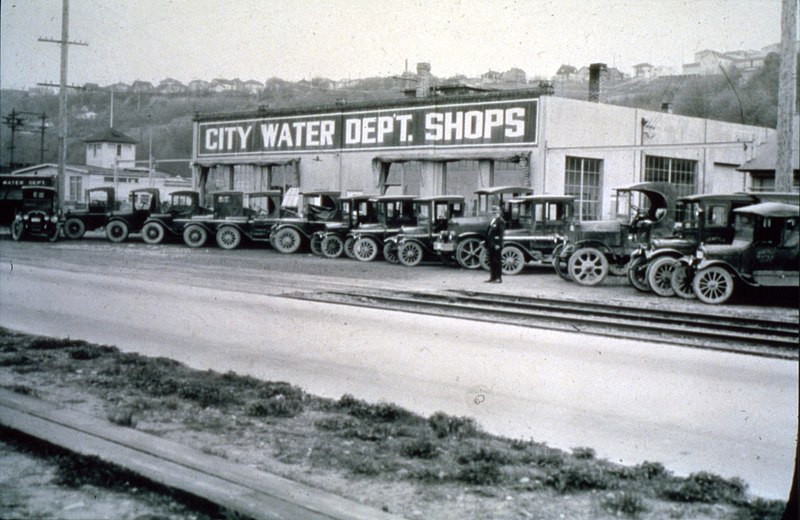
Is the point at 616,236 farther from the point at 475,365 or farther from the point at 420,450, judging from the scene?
the point at 420,450

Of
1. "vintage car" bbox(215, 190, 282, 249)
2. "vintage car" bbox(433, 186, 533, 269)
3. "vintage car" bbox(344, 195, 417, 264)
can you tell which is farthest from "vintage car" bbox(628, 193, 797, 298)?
"vintage car" bbox(215, 190, 282, 249)

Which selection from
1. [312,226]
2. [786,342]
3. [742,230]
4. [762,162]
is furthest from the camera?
[312,226]

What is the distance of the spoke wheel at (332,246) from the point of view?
2461cm

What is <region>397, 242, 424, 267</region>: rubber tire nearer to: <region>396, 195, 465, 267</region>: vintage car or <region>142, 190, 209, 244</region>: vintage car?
<region>396, 195, 465, 267</region>: vintage car

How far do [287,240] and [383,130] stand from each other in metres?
7.43

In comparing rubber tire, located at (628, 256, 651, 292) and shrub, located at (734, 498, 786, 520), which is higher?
rubber tire, located at (628, 256, 651, 292)

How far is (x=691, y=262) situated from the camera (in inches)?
565

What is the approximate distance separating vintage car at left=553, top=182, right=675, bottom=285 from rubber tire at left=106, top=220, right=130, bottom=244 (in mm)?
18752

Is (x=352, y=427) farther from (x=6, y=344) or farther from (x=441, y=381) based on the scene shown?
(x=6, y=344)

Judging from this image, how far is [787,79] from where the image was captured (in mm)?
4582

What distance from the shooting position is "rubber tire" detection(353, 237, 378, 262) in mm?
23438

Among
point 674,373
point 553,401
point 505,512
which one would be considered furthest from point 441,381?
point 505,512

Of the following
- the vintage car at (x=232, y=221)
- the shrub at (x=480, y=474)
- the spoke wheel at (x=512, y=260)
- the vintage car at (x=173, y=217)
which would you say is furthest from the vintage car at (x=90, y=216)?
the shrub at (x=480, y=474)

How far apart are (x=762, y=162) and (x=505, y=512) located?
15.3 metres
